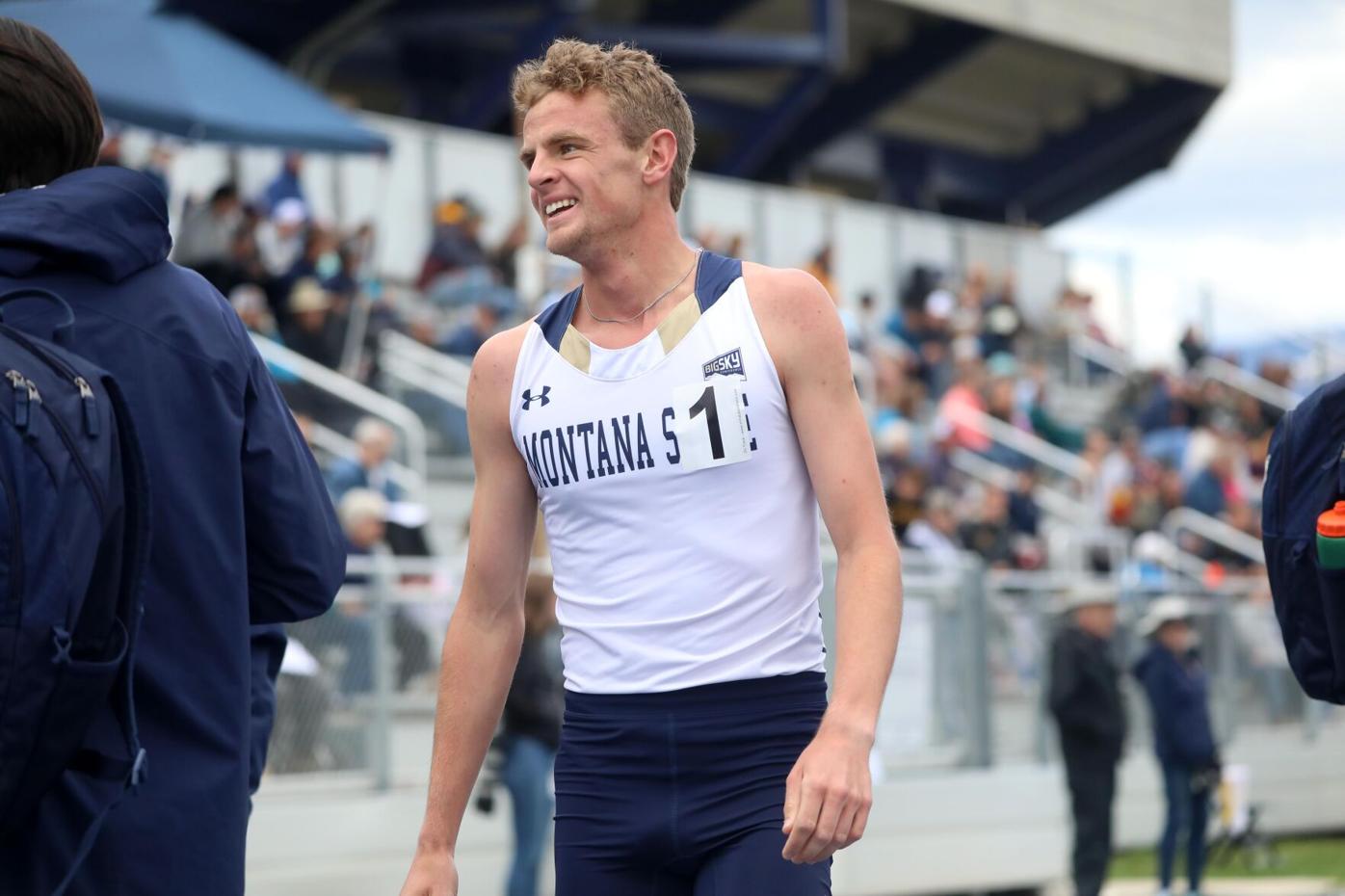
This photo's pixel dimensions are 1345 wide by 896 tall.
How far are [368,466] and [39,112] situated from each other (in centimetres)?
925

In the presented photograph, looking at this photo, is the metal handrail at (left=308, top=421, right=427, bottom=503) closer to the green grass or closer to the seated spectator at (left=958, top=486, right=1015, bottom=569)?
the seated spectator at (left=958, top=486, right=1015, bottom=569)

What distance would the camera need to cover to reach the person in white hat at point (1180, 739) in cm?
1388

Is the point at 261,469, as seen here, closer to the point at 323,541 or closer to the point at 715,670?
the point at 323,541

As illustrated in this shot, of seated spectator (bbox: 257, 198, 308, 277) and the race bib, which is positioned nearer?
the race bib

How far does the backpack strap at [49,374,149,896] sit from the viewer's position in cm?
301

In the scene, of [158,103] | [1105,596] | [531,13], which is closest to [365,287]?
[158,103]

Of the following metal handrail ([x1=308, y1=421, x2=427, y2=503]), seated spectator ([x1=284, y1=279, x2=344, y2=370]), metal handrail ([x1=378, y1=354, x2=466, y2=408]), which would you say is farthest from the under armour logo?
metal handrail ([x1=378, y1=354, x2=466, y2=408])

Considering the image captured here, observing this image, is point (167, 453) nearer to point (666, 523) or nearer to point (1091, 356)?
point (666, 523)

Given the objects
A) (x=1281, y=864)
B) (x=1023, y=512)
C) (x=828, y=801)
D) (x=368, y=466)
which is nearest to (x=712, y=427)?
(x=828, y=801)

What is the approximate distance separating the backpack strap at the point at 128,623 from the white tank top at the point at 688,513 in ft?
3.12

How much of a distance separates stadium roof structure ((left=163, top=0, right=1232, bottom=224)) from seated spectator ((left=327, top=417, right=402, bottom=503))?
921cm

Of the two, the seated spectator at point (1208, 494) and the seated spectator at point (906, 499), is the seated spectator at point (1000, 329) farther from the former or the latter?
the seated spectator at point (906, 499)

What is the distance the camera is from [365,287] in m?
15.1

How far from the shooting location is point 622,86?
12.6 feet
